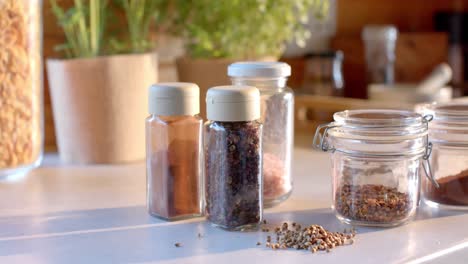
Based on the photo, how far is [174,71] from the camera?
1470 mm

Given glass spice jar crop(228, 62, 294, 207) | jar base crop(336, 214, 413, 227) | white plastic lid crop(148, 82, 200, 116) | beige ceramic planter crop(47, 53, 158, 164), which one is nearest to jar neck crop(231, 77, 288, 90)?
glass spice jar crop(228, 62, 294, 207)

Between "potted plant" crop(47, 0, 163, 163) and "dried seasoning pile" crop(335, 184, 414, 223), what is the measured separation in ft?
1.68

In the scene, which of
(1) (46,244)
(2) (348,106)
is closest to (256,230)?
(1) (46,244)

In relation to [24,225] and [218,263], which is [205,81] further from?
[218,263]

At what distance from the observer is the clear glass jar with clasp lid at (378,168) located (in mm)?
827

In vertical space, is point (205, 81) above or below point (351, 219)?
above

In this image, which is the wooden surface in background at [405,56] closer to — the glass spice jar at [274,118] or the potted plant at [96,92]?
the potted plant at [96,92]

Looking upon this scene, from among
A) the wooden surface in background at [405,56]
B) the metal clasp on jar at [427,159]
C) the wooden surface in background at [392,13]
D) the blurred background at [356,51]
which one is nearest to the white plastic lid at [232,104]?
the metal clasp on jar at [427,159]

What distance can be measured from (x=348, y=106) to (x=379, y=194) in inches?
24.6

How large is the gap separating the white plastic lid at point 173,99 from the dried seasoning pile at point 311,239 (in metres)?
0.19

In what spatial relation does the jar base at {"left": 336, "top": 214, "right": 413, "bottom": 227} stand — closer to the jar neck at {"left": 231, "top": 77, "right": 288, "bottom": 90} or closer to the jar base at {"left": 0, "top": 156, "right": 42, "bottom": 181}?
the jar neck at {"left": 231, "top": 77, "right": 288, "bottom": 90}

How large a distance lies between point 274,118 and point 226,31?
1.29 ft

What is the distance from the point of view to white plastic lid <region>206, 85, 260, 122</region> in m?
0.79

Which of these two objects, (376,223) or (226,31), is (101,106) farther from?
(376,223)
